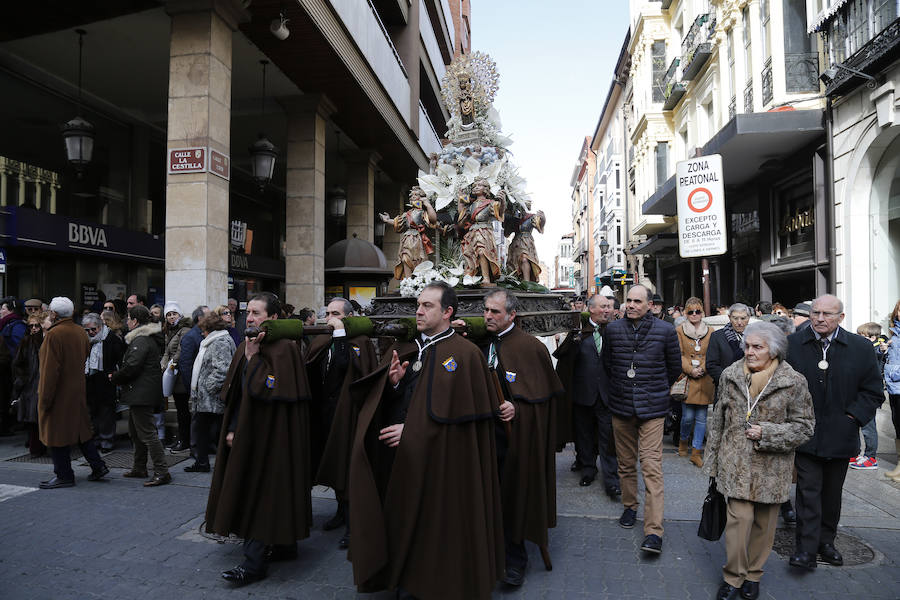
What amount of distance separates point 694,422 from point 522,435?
13.0ft

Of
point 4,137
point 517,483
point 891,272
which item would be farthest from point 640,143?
point 517,483

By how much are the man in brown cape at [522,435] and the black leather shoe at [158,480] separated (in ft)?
13.4

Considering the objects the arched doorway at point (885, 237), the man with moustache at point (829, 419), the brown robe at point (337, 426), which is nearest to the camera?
the man with moustache at point (829, 419)

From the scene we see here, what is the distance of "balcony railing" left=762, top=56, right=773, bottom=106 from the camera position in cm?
1325

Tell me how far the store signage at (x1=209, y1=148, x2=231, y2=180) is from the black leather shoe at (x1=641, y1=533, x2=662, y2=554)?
751 centimetres

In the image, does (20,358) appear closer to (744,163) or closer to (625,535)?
(625,535)

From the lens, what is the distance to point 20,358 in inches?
300

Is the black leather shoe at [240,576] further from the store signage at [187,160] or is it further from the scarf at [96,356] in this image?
the store signage at [187,160]

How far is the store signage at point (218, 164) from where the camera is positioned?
8.35 meters

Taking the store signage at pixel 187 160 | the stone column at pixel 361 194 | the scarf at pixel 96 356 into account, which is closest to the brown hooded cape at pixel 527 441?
the scarf at pixel 96 356

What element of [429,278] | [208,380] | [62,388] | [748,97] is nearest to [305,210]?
[429,278]

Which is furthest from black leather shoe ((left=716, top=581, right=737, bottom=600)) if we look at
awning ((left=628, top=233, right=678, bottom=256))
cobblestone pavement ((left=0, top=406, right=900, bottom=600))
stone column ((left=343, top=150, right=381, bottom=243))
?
awning ((left=628, top=233, right=678, bottom=256))

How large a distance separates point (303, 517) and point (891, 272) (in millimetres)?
11718

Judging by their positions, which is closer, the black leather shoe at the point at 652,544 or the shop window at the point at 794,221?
the black leather shoe at the point at 652,544
